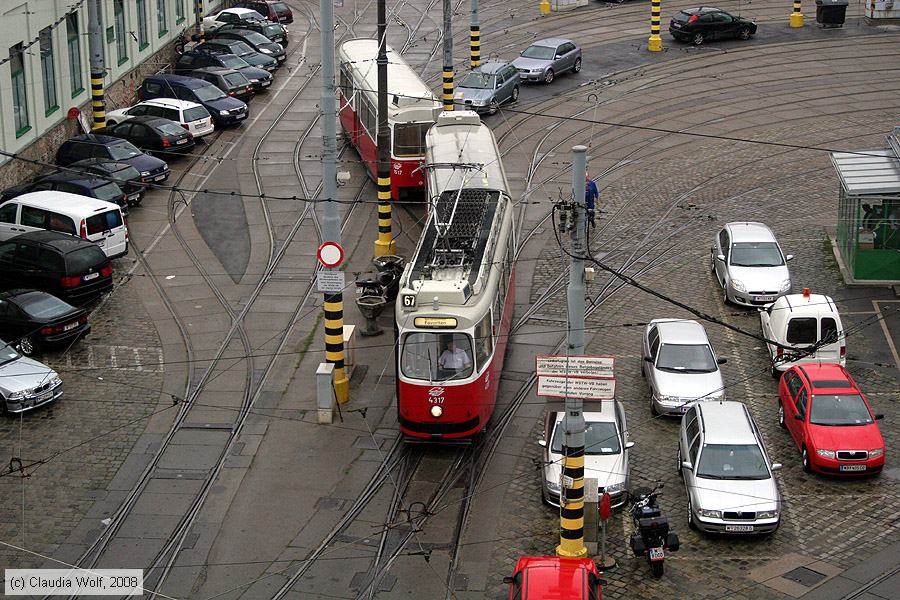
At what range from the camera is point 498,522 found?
23.8 metres

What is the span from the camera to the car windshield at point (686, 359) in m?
27.9

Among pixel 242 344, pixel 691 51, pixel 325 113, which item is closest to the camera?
pixel 325 113

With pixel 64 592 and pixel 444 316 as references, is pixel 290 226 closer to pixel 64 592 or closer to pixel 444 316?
pixel 444 316

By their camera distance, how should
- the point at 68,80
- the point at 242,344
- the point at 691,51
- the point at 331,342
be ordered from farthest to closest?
the point at 691,51 → the point at 68,80 → the point at 242,344 → the point at 331,342

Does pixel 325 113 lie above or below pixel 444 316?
above

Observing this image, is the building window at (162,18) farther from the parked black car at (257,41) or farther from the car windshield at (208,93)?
the car windshield at (208,93)

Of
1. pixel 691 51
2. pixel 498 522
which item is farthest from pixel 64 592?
pixel 691 51

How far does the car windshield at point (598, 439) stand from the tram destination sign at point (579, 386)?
4.03 meters

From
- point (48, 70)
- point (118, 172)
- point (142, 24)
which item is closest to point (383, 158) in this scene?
point (118, 172)

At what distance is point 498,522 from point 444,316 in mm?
A: 3787

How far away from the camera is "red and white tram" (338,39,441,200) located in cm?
3806

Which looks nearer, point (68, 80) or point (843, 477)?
point (843, 477)

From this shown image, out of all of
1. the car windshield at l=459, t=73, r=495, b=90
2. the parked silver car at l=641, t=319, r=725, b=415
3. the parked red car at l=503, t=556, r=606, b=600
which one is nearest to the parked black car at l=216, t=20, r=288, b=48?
the car windshield at l=459, t=73, r=495, b=90

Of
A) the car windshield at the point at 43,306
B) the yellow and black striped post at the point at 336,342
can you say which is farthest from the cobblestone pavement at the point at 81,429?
the yellow and black striped post at the point at 336,342
